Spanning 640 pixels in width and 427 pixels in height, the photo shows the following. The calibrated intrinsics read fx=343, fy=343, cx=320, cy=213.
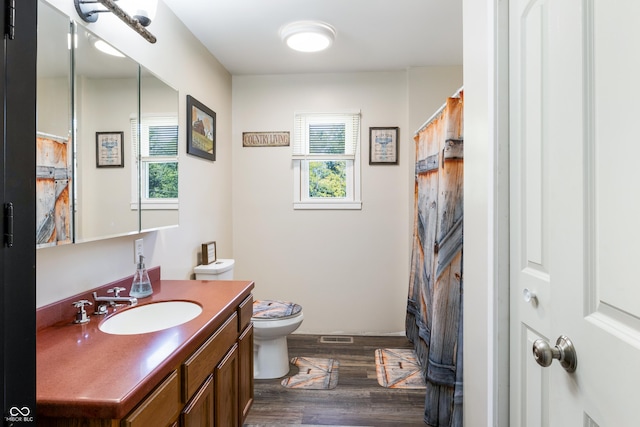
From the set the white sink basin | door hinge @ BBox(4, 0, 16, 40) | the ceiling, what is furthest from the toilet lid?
door hinge @ BBox(4, 0, 16, 40)

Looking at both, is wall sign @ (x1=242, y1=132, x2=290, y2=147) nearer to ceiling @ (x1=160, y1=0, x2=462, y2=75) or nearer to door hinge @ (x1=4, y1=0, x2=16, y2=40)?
ceiling @ (x1=160, y1=0, x2=462, y2=75)

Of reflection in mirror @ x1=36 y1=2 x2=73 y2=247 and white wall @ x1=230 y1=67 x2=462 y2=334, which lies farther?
white wall @ x1=230 y1=67 x2=462 y2=334

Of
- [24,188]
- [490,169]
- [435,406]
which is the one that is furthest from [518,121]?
[435,406]

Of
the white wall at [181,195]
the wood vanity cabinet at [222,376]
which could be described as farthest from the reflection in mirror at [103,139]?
the wood vanity cabinet at [222,376]

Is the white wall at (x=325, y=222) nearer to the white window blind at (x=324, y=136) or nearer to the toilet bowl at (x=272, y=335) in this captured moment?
the white window blind at (x=324, y=136)

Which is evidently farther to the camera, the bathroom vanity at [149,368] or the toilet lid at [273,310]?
the toilet lid at [273,310]

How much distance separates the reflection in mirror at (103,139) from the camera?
1356 millimetres

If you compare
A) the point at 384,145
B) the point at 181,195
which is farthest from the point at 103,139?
the point at 384,145

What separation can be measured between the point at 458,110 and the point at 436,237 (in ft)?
2.42

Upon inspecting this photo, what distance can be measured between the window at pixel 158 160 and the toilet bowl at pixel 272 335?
0.94 meters

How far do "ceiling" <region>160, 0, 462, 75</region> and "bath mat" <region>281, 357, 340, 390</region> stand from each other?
2.37 meters

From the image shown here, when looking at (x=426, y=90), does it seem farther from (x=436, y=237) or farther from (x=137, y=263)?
(x=137, y=263)

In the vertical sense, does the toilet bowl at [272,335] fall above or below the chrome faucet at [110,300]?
below

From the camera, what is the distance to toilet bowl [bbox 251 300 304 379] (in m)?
2.31
